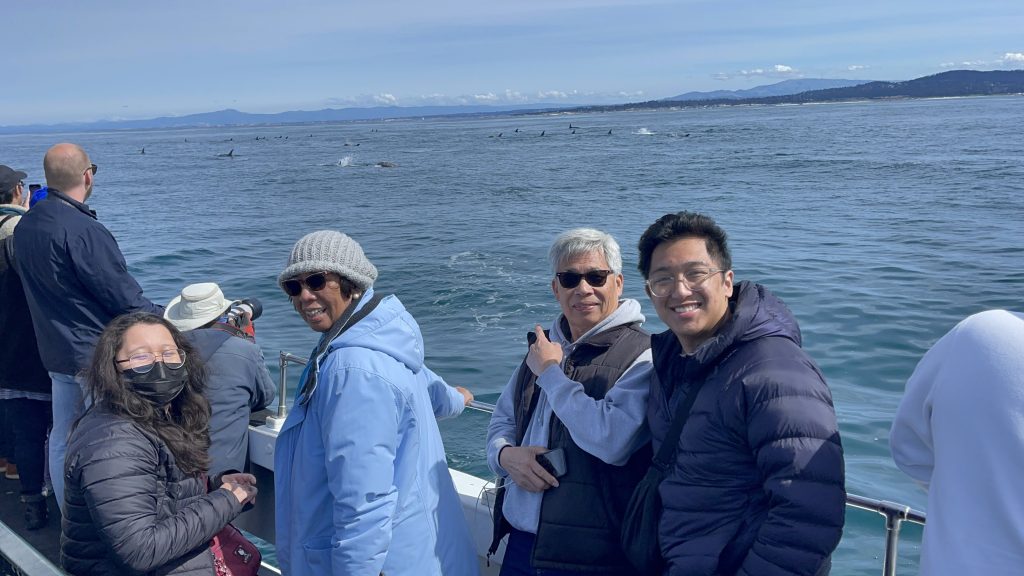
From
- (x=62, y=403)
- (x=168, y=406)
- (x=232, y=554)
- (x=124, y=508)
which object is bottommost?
(x=232, y=554)

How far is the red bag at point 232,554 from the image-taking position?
3068 millimetres

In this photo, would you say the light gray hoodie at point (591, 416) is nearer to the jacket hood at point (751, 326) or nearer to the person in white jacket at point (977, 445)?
the jacket hood at point (751, 326)

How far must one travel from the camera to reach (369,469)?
2.41 m

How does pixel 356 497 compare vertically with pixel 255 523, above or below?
above

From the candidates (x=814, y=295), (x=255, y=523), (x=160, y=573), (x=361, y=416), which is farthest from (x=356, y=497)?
(x=814, y=295)

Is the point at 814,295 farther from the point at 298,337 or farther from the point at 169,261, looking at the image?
the point at 169,261

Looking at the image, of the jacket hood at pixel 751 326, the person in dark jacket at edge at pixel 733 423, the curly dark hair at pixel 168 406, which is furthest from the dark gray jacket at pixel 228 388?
the jacket hood at pixel 751 326

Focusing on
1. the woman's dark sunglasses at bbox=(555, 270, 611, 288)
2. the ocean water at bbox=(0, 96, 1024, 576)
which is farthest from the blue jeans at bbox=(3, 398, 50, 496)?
the ocean water at bbox=(0, 96, 1024, 576)

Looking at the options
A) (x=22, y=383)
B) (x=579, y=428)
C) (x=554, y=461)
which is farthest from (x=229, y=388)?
(x=22, y=383)

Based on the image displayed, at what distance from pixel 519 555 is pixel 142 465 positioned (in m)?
1.30

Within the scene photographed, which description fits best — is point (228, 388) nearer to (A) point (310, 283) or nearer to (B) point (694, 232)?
(A) point (310, 283)

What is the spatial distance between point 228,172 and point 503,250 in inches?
1450

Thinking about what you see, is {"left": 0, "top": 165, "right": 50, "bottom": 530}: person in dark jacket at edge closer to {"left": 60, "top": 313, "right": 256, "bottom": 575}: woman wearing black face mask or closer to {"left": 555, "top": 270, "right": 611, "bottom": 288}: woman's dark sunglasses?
{"left": 60, "top": 313, "right": 256, "bottom": 575}: woman wearing black face mask

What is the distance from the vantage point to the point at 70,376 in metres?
4.14
